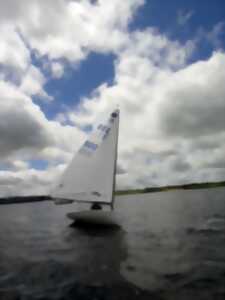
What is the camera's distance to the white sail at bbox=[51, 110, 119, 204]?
2766cm

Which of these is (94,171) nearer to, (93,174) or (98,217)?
(93,174)

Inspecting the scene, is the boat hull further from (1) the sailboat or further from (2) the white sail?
(2) the white sail

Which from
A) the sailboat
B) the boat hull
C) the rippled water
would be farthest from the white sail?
the rippled water

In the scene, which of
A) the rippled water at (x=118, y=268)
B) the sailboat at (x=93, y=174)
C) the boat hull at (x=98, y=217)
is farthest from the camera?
the sailboat at (x=93, y=174)

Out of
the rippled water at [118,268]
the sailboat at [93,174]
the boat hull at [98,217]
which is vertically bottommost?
the rippled water at [118,268]

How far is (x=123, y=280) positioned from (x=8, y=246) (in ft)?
53.6

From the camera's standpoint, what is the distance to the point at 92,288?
40.1 ft

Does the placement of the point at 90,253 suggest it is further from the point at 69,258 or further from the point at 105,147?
the point at 105,147

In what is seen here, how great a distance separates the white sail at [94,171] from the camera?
27656mm

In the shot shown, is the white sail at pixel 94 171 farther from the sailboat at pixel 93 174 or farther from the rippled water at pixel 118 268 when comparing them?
the rippled water at pixel 118 268

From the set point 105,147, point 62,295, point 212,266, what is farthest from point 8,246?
point 212,266

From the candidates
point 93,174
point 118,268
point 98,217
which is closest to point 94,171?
point 93,174

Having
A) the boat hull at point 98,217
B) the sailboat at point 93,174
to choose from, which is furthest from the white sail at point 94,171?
the boat hull at point 98,217

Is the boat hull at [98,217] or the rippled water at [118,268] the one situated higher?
the boat hull at [98,217]
